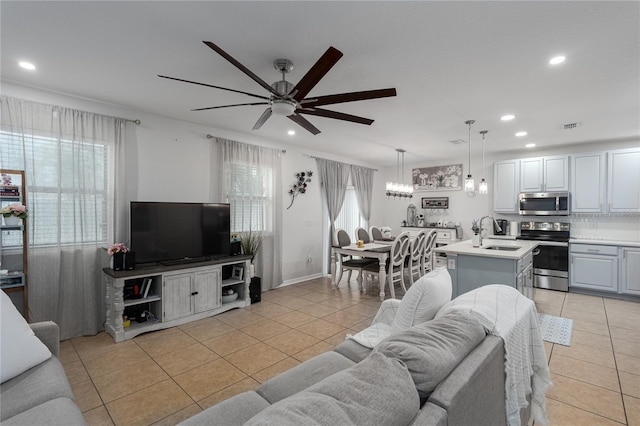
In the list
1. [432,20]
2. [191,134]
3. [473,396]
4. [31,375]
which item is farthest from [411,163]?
[31,375]

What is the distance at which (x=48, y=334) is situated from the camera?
189 cm

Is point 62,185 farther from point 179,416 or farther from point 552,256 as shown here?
point 552,256

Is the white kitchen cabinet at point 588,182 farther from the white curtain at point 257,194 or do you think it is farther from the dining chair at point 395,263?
the white curtain at point 257,194

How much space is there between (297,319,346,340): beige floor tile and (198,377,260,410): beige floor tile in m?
1.00

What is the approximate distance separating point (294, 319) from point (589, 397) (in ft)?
9.30

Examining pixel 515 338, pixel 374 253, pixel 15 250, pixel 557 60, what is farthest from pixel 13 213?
pixel 557 60

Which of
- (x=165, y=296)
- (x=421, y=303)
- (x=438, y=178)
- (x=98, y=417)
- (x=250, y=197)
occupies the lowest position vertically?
(x=98, y=417)

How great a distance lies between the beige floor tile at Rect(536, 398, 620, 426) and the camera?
1.97 metres

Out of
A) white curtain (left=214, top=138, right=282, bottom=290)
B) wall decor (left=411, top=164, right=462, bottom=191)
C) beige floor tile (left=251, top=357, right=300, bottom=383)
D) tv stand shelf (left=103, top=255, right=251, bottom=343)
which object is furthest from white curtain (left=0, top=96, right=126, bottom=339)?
wall decor (left=411, top=164, right=462, bottom=191)

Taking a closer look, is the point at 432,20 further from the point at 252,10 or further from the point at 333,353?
the point at 333,353

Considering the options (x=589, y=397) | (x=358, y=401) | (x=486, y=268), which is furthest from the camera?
(x=486, y=268)

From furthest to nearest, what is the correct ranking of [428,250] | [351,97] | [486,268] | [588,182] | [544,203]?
A: 1. [428,250]
2. [544,203]
3. [588,182]
4. [486,268]
5. [351,97]

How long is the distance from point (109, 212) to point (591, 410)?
486 cm

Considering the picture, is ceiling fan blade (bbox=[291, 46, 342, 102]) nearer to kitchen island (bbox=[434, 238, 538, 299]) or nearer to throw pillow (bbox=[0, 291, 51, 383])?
throw pillow (bbox=[0, 291, 51, 383])
